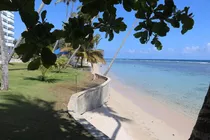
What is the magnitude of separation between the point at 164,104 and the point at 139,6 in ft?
46.3

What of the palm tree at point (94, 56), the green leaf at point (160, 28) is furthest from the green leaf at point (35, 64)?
the palm tree at point (94, 56)

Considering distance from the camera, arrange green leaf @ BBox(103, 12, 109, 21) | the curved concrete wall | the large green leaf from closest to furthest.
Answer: the large green leaf < green leaf @ BBox(103, 12, 109, 21) < the curved concrete wall

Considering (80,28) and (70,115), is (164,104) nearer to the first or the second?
(70,115)

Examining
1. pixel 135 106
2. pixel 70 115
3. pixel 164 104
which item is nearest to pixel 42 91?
pixel 70 115

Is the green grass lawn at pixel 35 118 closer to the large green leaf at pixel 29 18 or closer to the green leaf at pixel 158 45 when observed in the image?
the green leaf at pixel 158 45

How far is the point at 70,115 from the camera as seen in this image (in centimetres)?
726

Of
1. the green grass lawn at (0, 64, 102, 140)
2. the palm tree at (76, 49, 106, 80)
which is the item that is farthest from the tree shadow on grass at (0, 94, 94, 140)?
the palm tree at (76, 49, 106, 80)

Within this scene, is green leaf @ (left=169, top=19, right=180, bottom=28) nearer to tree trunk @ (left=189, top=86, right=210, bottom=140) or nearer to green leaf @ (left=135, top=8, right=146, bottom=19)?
green leaf @ (left=135, top=8, right=146, bottom=19)

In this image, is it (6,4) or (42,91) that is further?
(42,91)

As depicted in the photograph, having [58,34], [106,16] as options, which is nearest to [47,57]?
[58,34]

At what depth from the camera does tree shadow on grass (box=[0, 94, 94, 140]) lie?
5.24 m

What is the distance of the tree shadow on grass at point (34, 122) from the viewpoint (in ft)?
17.2

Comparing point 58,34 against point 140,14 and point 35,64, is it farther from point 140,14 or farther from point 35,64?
point 140,14

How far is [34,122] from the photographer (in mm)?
6109
